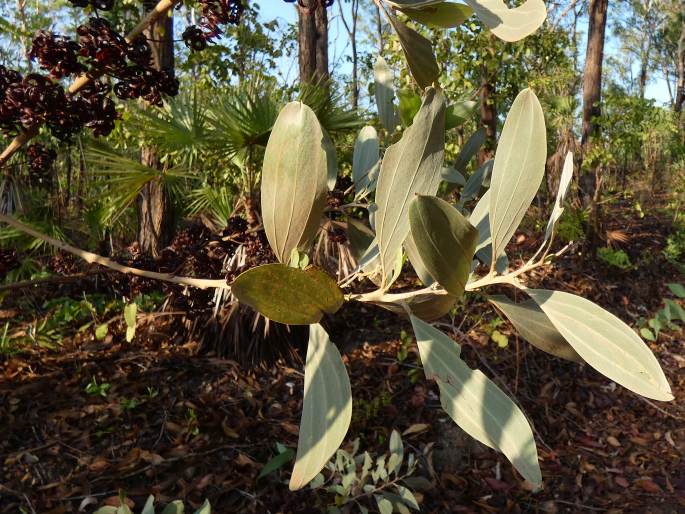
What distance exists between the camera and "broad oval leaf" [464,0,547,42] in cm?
35

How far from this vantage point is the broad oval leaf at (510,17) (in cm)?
35

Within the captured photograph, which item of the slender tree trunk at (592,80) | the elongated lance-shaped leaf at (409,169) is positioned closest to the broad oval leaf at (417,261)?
the elongated lance-shaped leaf at (409,169)

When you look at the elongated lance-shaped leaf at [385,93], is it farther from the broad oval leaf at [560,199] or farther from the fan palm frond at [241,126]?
the fan palm frond at [241,126]

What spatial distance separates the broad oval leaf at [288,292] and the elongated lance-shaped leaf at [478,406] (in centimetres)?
6

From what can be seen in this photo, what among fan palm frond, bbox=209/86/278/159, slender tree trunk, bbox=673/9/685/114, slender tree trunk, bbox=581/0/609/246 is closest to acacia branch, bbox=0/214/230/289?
fan palm frond, bbox=209/86/278/159

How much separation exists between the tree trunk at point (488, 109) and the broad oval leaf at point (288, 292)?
15.2 feet

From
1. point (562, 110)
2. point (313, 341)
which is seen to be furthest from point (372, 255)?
point (562, 110)

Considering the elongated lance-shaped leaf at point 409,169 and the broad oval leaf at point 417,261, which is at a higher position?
the elongated lance-shaped leaf at point 409,169

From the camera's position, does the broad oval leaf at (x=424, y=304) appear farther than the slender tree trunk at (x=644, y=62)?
No

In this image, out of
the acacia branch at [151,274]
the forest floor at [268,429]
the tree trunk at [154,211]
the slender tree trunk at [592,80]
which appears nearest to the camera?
the acacia branch at [151,274]

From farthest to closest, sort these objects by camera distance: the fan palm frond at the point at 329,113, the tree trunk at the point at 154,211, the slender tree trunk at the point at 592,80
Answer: the slender tree trunk at the point at 592,80
the tree trunk at the point at 154,211
the fan palm frond at the point at 329,113

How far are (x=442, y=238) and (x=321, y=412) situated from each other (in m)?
0.13

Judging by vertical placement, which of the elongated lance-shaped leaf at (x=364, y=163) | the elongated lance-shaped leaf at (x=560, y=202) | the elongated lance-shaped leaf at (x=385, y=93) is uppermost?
the elongated lance-shaped leaf at (x=385, y=93)

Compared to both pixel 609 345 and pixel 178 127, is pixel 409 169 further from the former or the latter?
pixel 178 127
